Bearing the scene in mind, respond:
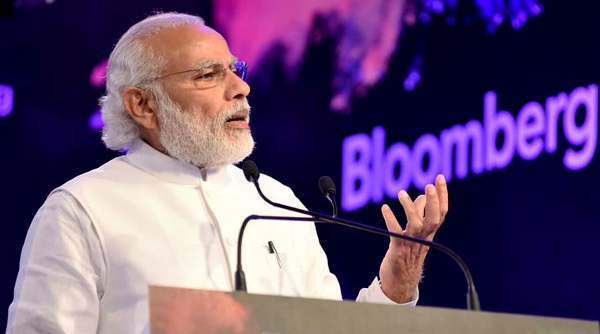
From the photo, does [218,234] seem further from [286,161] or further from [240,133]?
[286,161]

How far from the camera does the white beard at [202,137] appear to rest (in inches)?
104

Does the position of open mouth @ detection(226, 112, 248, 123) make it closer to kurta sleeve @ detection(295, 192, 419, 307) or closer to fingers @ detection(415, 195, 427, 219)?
kurta sleeve @ detection(295, 192, 419, 307)

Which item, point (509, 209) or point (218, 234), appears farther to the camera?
point (509, 209)

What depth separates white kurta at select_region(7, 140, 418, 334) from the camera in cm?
231

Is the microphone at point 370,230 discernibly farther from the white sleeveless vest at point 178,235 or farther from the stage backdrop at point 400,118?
the stage backdrop at point 400,118

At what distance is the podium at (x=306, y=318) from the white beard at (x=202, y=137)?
Result: 102 centimetres

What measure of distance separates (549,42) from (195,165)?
2.30 metres

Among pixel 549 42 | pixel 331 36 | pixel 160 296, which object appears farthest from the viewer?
pixel 331 36

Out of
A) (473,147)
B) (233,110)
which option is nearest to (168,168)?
(233,110)

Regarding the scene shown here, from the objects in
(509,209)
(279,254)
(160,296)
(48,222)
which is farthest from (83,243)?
(509,209)

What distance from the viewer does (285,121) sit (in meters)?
5.11

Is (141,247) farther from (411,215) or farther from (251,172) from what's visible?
(411,215)

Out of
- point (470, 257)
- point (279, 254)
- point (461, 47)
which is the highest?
point (461, 47)

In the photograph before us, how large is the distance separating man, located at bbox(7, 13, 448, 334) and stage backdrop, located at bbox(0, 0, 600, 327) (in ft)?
6.26
